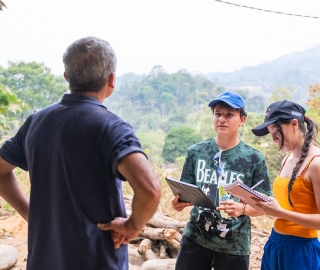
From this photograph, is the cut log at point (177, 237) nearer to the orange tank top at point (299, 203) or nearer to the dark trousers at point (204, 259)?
the dark trousers at point (204, 259)

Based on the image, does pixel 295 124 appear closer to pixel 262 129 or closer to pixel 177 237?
pixel 262 129

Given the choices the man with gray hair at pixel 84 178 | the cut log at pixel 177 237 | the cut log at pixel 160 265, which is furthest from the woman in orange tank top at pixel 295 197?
the cut log at pixel 177 237

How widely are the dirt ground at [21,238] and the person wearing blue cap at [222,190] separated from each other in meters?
1.73

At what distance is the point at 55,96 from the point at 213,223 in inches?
472

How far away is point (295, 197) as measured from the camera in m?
2.08

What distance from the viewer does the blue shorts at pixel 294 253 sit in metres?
2.05

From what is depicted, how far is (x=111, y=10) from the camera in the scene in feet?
120

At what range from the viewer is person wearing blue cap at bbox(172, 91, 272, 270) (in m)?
2.32

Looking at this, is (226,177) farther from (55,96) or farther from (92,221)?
(55,96)

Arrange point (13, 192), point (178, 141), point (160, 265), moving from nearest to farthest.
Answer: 1. point (13, 192)
2. point (160, 265)
3. point (178, 141)

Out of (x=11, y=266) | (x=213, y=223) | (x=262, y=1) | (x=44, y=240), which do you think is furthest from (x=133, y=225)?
(x=262, y=1)

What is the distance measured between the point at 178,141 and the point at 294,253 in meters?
15.8

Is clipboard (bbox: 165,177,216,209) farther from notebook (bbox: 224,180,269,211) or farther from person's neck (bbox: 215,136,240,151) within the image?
person's neck (bbox: 215,136,240,151)

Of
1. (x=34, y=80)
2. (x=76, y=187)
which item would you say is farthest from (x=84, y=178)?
(x=34, y=80)
